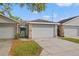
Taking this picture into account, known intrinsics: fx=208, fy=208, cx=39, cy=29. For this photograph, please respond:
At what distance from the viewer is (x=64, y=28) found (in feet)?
102

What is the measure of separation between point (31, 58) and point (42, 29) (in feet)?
54.2

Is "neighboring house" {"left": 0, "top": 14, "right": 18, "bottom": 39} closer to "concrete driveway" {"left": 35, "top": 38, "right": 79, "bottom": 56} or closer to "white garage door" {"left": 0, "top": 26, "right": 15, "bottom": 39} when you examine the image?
"white garage door" {"left": 0, "top": 26, "right": 15, "bottom": 39}

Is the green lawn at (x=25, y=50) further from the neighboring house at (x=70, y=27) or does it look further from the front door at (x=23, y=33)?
the neighboring house at (x=70, y=27)

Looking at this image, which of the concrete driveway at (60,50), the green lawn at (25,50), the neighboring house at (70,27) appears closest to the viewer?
the concrete driveway at (60,50)

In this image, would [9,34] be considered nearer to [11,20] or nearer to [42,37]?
[11,20]

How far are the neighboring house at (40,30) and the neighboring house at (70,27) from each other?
222cm

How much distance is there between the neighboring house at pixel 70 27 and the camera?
30.4 metres

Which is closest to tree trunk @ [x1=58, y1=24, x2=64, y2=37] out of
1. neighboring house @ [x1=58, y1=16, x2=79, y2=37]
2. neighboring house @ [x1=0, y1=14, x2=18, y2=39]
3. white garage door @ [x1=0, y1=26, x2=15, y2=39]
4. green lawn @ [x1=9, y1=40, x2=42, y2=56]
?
neighboring house @ [x1=58, y1=16, x2=79, y2=37]

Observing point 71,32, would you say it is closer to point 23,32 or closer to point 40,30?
point 40,30

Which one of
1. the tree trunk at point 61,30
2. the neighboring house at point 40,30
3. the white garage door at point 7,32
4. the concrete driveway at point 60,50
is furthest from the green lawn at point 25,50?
the tree trunk at point 61,30

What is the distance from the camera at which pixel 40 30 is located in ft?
92.2

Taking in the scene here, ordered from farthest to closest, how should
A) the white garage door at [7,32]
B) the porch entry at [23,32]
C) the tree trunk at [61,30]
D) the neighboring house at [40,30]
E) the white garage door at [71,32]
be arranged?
the tree trunk at [61,30]
the white garage door at [71,32]
the porch entry at [23,32]
the neighboring house at [40,30]
the white garage door at [7,32]

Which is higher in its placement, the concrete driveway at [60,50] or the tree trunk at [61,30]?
the tree trunk at [61,30]

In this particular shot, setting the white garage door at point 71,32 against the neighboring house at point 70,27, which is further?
the neighboring house at point 70,27
